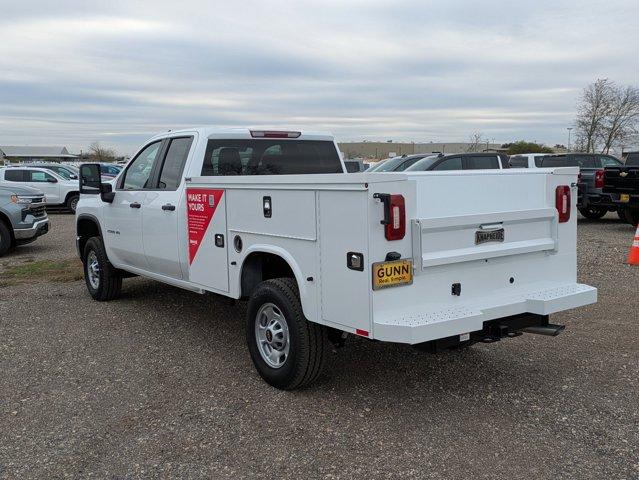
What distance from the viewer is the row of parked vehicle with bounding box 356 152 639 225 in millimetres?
13594

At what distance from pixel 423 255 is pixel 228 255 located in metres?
1.85

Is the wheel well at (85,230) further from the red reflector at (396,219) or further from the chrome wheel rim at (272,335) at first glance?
the red reflector at (396,219)

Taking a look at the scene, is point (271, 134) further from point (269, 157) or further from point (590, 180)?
point (590, 180)

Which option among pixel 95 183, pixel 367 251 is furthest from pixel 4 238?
pixel 367 251

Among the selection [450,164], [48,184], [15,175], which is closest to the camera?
[450,164]

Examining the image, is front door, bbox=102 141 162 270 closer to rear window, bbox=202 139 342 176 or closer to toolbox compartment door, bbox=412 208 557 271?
rear window, bbox=202 139 342 176

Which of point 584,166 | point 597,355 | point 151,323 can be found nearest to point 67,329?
point 151,323

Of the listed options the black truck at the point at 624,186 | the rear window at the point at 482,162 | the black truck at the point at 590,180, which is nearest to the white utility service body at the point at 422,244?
the rear window at the point at 482,162

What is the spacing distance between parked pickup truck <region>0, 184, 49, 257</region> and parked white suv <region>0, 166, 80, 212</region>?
30.8ft

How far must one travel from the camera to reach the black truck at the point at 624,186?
13.5 meters

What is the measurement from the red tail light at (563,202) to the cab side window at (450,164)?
8827 millimetres

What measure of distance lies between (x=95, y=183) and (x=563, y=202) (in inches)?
201

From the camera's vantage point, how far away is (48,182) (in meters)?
21.8

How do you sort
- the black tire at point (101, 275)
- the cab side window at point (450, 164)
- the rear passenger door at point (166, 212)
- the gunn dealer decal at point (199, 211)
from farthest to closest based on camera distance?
the cab side window at point (450, 164) < the black tire at point (101, 275) < the rear passenger door at point (166, 212) < the gunn dealer decal at point (199, 211)
